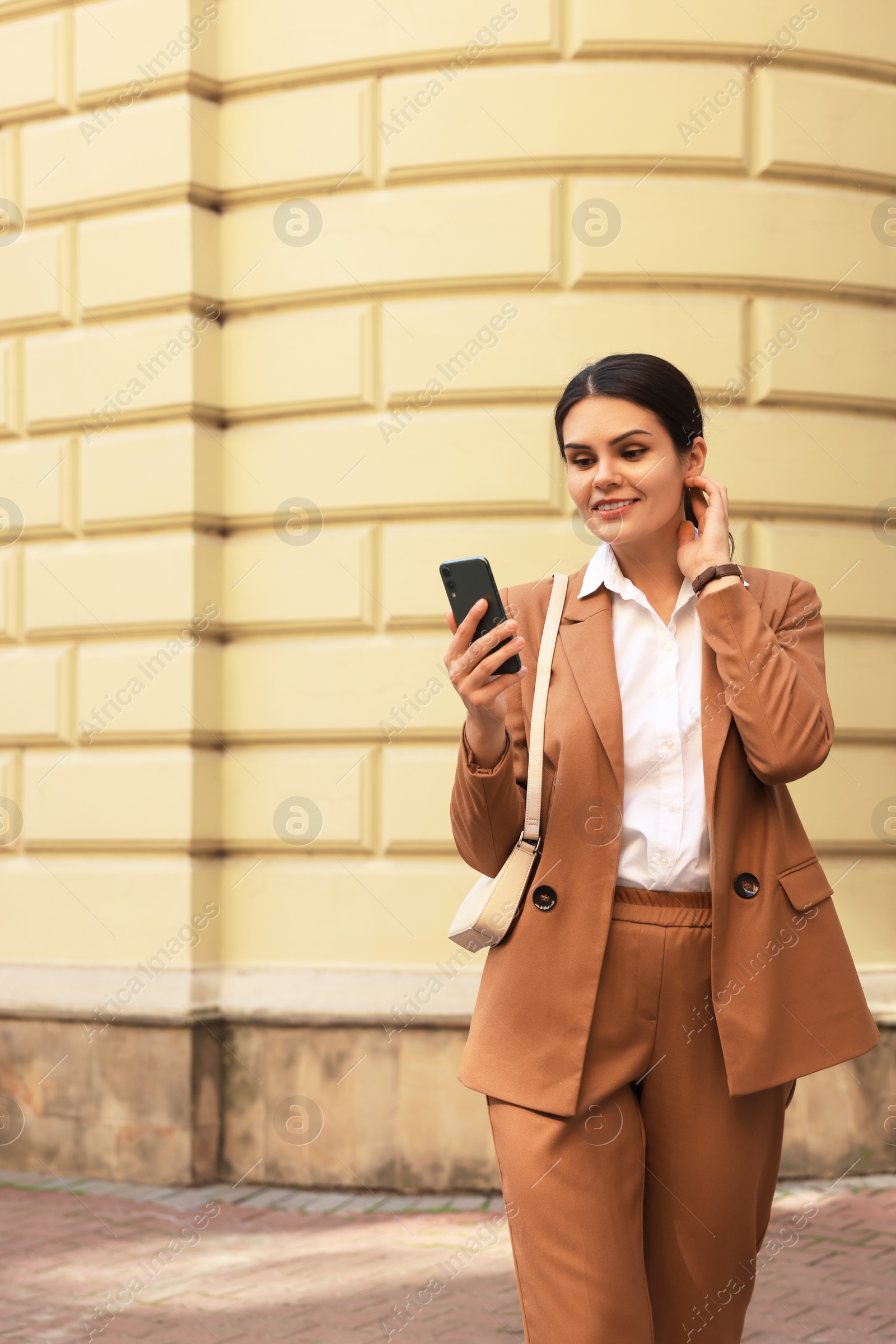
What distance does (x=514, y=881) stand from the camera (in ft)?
8.02

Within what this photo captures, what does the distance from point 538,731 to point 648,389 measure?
2.10 feet

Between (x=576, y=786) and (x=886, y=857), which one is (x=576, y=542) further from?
(x=576, y=786)

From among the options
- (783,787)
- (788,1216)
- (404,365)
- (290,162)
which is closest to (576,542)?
(404,365)

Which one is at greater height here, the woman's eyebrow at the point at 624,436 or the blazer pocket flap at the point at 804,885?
the woman's eyebrow at the point at 624,436

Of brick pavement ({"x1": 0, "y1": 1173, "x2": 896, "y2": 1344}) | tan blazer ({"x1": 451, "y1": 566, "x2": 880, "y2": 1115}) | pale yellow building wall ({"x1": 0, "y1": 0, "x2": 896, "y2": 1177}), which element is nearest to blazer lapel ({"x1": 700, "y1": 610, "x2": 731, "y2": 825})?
tan blazer ({"x1": 451, "y1": 566, "x2": 880, "y2": 1115})

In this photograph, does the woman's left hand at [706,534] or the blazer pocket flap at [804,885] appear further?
the woman's left hand at [706,534]

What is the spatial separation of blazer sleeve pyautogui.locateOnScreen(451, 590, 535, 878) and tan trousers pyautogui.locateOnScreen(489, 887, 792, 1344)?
23 centimetres

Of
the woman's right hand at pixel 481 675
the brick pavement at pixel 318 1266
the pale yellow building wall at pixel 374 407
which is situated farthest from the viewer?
the pale yellow building wall at pixel 374 407

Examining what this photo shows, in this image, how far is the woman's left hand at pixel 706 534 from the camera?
2.48m

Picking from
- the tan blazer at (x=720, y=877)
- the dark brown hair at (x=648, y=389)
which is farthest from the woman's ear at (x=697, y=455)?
the tan blazer at (x=720, y=877)

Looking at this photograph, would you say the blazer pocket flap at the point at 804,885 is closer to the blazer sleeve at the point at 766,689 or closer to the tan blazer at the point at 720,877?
the tan blazer at the point at 720,877

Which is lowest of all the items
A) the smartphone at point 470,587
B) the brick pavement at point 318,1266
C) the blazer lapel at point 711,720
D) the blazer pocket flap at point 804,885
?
the brick pavement at point 318,1266

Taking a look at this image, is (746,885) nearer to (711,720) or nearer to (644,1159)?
(711,720)

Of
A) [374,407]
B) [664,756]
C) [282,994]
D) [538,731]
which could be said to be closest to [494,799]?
[538,731]
